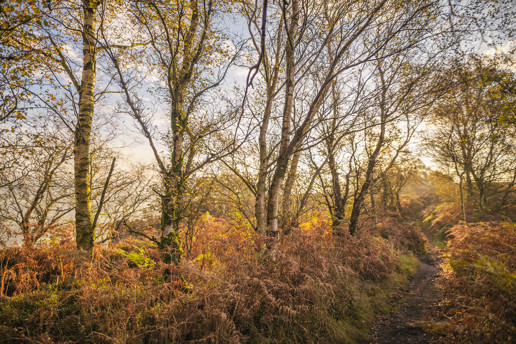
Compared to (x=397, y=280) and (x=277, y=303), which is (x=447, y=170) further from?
(x=277, y=303)

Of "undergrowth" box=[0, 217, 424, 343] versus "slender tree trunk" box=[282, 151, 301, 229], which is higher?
"slender tree trunk" box=[282, 151, 301, 229]

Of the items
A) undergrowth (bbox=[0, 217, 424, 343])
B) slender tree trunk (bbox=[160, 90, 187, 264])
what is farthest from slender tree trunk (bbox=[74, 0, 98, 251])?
slender tree trunk (bbox=[160, 90, 187, 264])

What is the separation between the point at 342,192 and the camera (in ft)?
31.2

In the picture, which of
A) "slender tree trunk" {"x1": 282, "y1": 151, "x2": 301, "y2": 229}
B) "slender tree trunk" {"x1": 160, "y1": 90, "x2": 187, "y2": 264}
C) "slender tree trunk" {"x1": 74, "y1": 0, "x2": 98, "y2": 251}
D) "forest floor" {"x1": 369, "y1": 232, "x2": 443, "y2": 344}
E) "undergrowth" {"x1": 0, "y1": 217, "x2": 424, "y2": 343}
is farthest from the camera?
"slender tree trunk" {"x1": 282, "y1": 151, "x2": 301, "y2": 229}

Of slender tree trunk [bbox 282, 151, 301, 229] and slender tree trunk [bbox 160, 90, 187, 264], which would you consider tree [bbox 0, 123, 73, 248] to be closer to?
slender tree trunk [bbox 160, 90, 187, 264]

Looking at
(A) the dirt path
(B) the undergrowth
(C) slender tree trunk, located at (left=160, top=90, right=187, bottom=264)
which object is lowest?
(A) the dirt path

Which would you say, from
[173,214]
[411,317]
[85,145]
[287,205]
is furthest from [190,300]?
[411,317]

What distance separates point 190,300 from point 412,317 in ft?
16.9

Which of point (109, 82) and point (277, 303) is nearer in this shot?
point (277, 303)

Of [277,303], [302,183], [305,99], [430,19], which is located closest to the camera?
[277,303]

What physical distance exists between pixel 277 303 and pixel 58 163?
393 inches

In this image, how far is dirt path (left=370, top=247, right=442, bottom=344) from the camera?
3.86m

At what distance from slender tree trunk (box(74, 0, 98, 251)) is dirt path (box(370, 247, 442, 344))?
678 centimetres

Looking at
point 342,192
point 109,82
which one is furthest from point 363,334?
point 109,82
